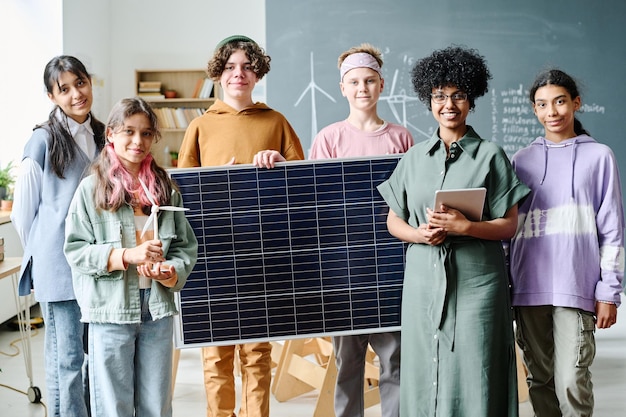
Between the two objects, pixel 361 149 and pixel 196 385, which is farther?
pixel 196 385

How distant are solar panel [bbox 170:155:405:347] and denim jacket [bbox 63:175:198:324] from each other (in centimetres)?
35

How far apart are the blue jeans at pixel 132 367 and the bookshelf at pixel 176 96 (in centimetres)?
467

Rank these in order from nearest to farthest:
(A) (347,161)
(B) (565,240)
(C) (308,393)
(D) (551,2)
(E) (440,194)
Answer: (E) (440,194), (B) (565,240), (A) (347,161), (C) (308,393), (D) (551,2)

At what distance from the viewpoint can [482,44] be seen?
19.9 ft

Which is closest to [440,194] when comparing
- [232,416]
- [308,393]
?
[232,416]

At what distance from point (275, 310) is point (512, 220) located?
963 mm

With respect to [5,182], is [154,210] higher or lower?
lower

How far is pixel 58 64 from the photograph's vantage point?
273cm

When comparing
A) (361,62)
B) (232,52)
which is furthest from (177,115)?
(361,62)

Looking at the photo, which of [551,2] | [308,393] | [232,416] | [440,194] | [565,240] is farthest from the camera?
[551,2]

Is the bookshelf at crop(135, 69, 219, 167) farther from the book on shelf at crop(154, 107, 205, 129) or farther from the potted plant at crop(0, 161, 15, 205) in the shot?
the potted plant at crop(0, 161, 15, 205)

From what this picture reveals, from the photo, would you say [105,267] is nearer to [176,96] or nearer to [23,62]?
[23,62]

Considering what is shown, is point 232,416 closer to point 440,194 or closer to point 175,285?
point 175,285

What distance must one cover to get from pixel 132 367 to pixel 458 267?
3.70 ft
